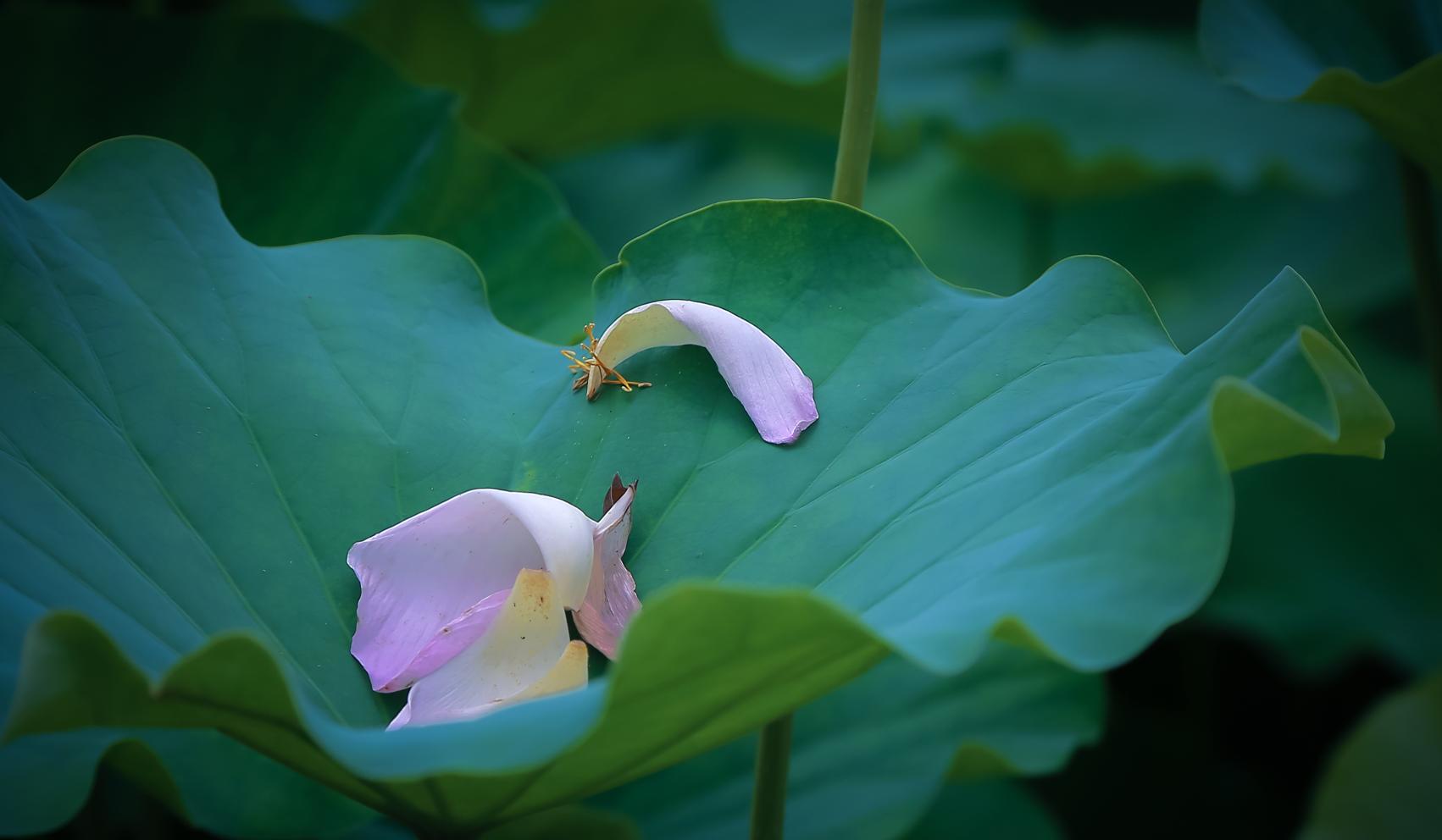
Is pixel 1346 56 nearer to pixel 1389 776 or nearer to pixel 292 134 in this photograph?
pixel 1389 776

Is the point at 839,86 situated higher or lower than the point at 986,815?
higher

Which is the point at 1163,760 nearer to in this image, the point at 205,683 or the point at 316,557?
the point at 316,557

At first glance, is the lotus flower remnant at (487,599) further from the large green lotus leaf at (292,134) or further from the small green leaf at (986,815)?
the small green leaf at (986,815)

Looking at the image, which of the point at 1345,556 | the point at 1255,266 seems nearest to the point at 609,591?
the point at 1345,556

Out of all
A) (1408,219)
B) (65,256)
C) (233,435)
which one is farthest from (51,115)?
(1408,219)

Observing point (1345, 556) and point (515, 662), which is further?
point (1345, 556)
